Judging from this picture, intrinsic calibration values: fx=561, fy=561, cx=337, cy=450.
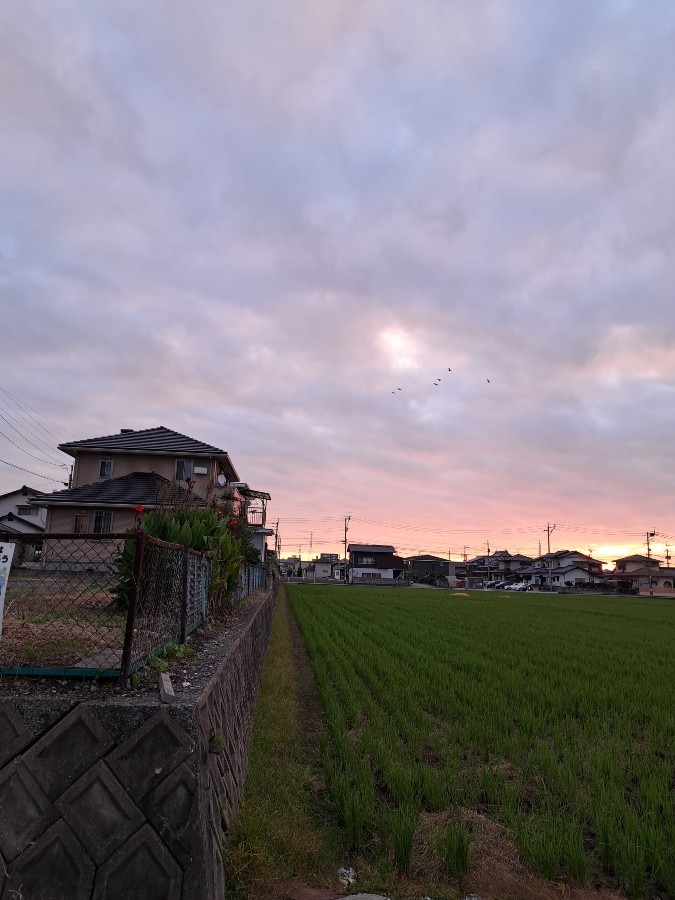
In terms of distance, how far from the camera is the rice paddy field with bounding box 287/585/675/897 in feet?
11.7

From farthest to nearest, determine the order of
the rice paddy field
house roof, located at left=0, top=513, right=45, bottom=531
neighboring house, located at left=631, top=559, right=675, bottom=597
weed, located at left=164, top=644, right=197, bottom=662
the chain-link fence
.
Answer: neighboring house, located at left=631, top=559, right=675, bottom=597, house roof, located at left=0, top=513, right=45, bottom=531, weed, located at left=164, top=644, right=197, bottom=662, the rice paddy field, the chain-link fence

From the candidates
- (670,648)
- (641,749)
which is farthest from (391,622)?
(641,749)

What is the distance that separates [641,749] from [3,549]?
6059 millimetres

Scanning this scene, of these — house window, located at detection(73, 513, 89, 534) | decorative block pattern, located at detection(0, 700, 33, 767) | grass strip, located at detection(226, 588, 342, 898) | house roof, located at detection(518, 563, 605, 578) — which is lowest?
grass strip, located at detection(226, 588, 342, 898)

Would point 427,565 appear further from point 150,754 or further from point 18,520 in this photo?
point 150,754

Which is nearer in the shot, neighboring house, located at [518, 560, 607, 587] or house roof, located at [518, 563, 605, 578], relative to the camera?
neighboring house, located at [518, 560, 607, 587]

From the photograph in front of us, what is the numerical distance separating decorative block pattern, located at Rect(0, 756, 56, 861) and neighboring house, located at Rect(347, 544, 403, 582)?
237 ft

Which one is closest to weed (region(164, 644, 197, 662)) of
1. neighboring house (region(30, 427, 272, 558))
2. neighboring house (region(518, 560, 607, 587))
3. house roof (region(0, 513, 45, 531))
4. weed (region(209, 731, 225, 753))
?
weed (region(209, 731, 225, 753))

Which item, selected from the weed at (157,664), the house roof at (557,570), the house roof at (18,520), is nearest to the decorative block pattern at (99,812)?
the weed at (157,664)

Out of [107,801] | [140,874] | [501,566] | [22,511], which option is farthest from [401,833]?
[501,566]

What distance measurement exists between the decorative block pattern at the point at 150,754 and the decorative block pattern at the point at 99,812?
6 centimetres

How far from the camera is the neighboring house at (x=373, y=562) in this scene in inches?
2933

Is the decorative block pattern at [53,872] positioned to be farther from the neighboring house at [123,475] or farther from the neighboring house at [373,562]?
the neighboring house at [373,562]

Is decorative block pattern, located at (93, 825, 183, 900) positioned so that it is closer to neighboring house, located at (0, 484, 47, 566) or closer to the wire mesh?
the wire mesh
